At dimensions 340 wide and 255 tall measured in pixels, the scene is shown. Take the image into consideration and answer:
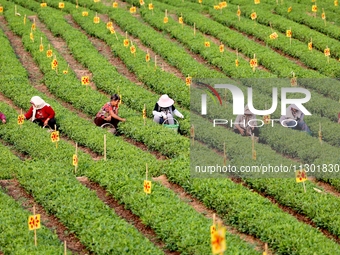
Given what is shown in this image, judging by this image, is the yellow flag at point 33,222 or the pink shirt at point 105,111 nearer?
the yellow flag at point 33,222

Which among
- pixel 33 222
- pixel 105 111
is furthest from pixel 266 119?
pixel 33 222

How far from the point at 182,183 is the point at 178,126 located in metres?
4.12

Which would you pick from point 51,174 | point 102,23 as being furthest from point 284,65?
point 51,174

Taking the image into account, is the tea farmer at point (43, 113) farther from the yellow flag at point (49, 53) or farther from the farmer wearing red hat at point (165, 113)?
the yellow flag at point (49, 53)

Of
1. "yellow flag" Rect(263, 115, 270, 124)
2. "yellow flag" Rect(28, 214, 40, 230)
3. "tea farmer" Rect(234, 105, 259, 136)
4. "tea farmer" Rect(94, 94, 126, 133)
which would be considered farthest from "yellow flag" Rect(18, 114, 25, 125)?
"yellow flag" Rect(28, 214, 40, 230)

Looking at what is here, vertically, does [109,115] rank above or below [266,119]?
below

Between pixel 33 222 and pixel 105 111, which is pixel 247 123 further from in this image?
pixel 33 222

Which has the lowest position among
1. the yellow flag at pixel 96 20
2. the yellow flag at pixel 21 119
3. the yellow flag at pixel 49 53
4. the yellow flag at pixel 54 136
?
the yellow flag at pixel 21 119

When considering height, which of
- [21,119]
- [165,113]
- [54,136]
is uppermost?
[54,136]

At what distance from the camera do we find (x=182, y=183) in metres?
19.5

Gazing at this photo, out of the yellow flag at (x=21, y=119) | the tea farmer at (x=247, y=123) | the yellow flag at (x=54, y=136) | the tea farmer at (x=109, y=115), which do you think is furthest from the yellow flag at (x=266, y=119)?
the yellow flag at (x=21, y=119)

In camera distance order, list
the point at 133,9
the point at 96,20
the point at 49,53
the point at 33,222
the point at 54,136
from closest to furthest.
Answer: the point at 33,222 < the point at 54,136 < the point at 49,53 < the point at 96,20 < the point at 133,9

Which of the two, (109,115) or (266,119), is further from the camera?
(109,115)

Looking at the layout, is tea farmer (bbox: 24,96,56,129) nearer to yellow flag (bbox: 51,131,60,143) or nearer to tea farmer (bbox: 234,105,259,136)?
yellow flag (bbox: 51,131,60,143)
